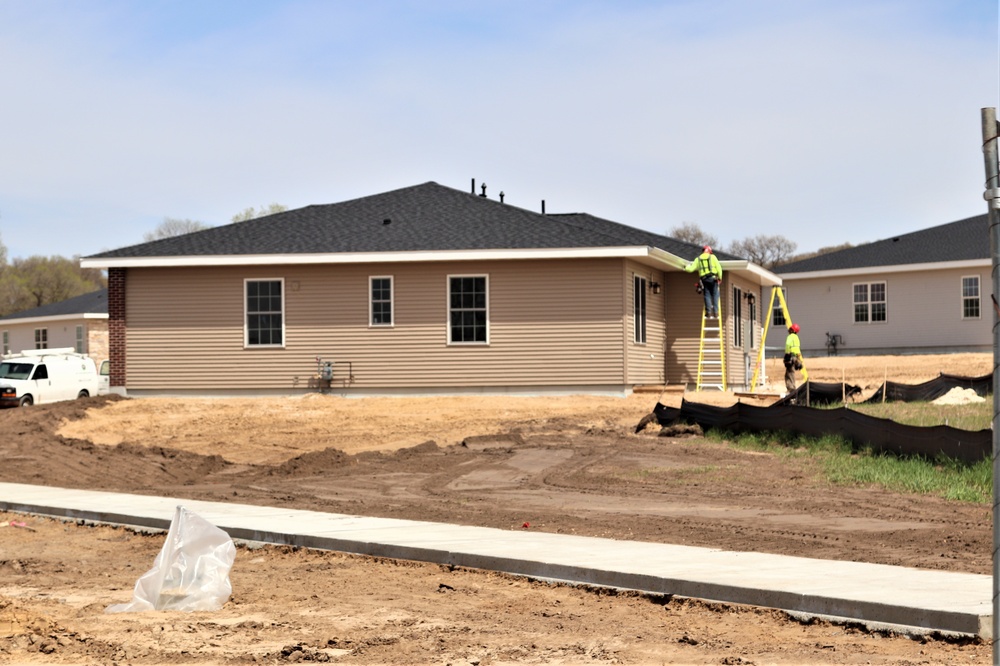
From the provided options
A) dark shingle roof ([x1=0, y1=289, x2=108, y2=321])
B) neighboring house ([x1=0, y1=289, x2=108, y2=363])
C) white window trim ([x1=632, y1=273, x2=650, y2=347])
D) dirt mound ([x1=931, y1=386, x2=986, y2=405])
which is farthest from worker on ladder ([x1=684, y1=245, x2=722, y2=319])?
dark shingle roof ([x1=0, y1=289, x2=108, y2=321])

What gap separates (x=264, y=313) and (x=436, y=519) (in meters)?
16.3

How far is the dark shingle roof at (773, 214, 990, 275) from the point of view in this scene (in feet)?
135

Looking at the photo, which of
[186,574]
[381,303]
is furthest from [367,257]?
[186,574]

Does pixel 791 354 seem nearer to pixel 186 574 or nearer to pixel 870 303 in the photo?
pixel 870 303

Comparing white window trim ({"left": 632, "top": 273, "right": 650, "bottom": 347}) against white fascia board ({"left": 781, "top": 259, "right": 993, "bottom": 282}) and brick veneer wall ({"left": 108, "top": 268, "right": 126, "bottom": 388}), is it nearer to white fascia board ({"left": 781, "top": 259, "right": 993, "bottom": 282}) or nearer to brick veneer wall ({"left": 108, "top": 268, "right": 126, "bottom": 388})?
brick veneer wall ({"left": 108, "top": 268, "right": 126, "bottom": 388})

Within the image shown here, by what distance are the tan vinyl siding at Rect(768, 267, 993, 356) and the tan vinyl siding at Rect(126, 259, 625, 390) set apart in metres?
17.6

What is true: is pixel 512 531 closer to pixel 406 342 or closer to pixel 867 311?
pixel 406 342

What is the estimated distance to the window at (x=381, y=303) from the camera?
94.2 ft

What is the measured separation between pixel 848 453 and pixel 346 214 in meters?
17.8

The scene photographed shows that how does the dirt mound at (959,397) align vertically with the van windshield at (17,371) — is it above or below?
below

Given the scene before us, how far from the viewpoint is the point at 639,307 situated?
29.2 metres

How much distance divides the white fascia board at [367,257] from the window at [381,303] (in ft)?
2.07

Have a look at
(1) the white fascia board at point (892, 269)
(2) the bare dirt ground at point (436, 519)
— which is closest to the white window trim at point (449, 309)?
(2) the bare dirt ground at point (436, 519)

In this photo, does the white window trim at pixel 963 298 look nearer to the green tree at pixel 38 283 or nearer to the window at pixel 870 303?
the window at pixel 870 303
